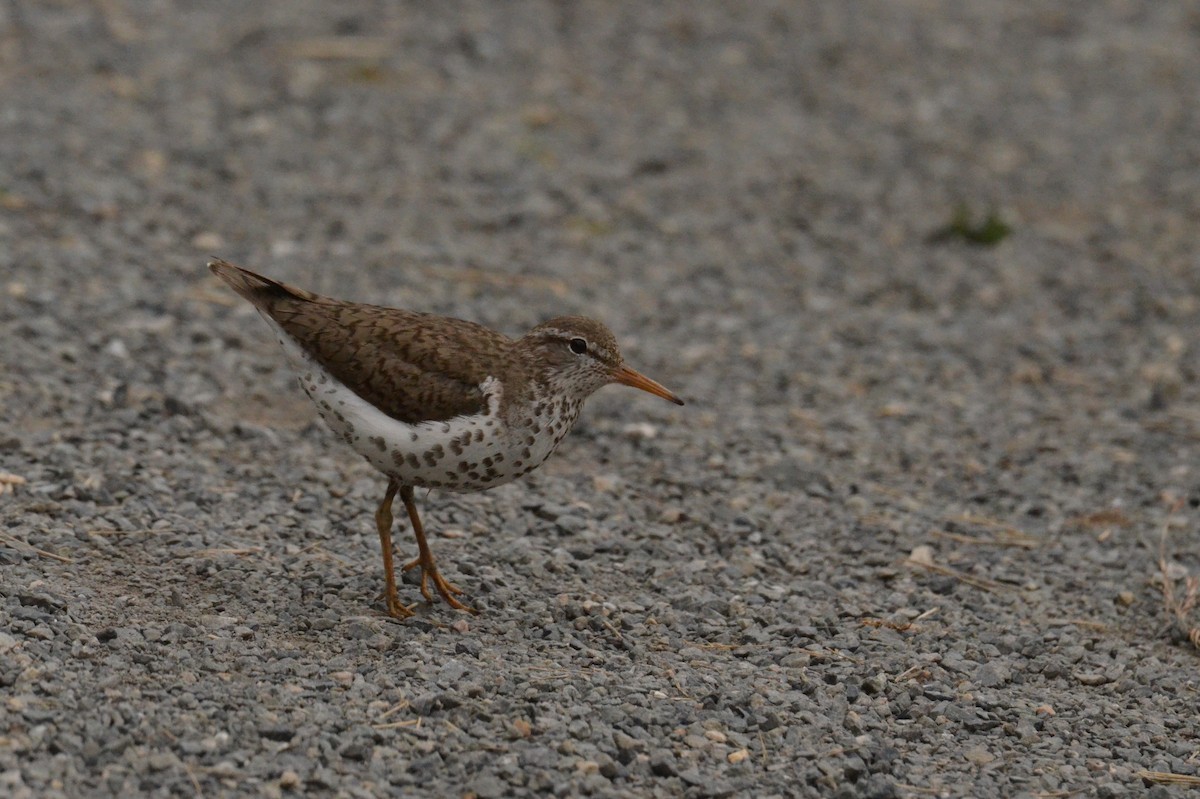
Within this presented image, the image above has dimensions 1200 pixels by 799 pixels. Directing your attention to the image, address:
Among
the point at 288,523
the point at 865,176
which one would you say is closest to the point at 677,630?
the point at 288,523

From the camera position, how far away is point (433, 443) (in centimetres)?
646

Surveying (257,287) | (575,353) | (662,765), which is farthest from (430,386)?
(662,765)

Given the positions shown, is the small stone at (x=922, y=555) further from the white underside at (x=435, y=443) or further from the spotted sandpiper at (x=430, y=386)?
the white underside at (x=435, y=443)

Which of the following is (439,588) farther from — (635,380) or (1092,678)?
(1092,678)

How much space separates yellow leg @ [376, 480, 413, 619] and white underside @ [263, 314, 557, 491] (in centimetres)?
12

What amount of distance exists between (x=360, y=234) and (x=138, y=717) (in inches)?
240

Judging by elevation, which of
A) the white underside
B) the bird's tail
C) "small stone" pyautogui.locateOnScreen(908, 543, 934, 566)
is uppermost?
the bird's tail

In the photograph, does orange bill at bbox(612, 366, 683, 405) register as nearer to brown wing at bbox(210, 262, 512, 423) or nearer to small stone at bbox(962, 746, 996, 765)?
brown wing at bbox(210, 262, 512, 423)

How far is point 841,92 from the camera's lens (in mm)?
14406

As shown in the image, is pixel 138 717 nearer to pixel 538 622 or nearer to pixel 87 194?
pixel 538 622

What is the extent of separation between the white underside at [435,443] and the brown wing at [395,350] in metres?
0.05

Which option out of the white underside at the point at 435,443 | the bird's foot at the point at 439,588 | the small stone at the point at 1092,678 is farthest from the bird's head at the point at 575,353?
the small stone at the point at 1092,678

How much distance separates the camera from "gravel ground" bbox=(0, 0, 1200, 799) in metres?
5.83

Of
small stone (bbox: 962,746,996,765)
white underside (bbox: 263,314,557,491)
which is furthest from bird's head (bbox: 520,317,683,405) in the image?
small stone (bbox: 962,746,996,765)
